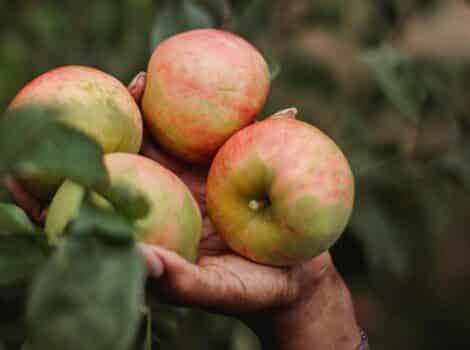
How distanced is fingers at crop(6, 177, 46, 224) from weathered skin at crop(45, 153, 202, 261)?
144 mm

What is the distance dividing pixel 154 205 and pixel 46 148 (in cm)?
30

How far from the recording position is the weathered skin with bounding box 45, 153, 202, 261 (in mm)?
974

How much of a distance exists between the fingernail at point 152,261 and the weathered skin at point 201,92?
15.5 inches

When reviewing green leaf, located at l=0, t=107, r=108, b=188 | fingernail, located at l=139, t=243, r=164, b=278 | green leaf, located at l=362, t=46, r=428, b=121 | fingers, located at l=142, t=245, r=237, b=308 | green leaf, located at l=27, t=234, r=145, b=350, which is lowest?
green leaf, located at l=362, t=46, r=428, b=121

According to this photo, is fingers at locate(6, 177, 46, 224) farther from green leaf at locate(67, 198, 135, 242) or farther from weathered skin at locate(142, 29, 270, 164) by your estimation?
green leaf at locate(67, 198, 135, 242)

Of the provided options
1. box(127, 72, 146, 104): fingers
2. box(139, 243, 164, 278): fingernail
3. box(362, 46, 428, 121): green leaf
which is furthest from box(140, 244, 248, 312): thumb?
box(362, 46, 428, 121): green leaf

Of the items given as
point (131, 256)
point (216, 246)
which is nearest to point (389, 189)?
point (216, 246)

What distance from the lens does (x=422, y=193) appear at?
6.32 ft

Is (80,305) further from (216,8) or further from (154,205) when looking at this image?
(216,8)

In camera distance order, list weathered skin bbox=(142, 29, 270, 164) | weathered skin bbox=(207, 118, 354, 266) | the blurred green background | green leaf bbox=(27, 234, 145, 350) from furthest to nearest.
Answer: the blurred green background < weathered skin bbox=(142, 29, 270, 164) < weathered skin bbox=(207, 118, 354, 266) < green leaf bbox=(27, 234, 145, 350)

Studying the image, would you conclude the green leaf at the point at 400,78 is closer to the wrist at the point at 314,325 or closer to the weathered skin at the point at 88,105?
the wrist at the point at 314,325

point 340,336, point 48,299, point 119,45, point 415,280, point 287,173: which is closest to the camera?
point 48,299

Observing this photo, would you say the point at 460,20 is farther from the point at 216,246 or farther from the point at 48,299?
the point at 48,299

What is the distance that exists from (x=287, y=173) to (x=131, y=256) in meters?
0.43
